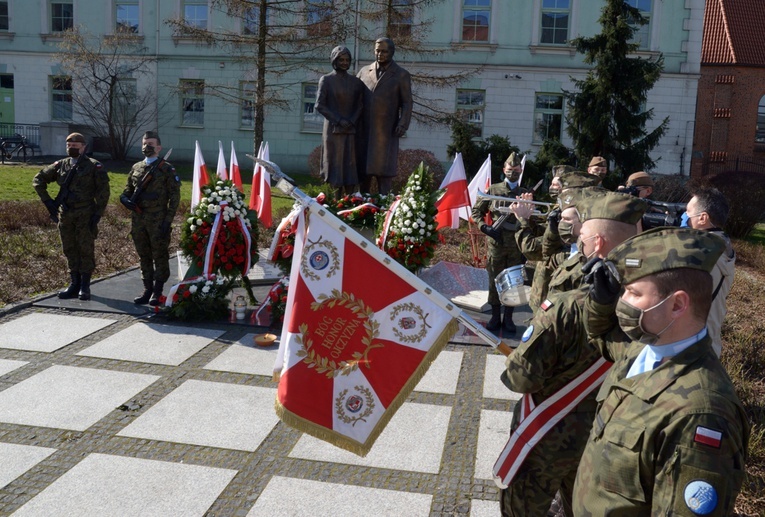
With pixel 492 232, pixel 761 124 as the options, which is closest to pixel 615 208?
pixel 492 232

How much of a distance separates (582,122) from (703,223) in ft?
43.5

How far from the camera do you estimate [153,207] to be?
8.69m

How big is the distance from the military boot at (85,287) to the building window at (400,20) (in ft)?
53.5

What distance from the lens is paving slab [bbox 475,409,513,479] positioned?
496 cm

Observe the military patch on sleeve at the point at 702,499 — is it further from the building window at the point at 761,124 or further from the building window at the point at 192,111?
the building window at the point at 761,124

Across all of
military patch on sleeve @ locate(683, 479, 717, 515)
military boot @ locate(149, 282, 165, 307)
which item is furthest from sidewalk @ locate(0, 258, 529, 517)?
military patch on sleeve @ locate(683, 479, 717, 515)

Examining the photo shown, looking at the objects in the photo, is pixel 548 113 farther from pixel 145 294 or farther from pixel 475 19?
pixel 145 294

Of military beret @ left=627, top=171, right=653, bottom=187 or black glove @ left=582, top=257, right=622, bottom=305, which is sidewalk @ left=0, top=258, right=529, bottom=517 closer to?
black glove @ left=582, top=257, right=622, bottom=305

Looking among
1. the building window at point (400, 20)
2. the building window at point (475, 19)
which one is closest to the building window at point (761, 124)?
the building window at point (475, 19)

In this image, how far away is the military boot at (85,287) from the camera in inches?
352

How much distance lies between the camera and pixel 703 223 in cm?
500

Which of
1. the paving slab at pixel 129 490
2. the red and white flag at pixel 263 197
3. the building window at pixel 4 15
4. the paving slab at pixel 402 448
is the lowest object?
the paving slab at pixel 129 490

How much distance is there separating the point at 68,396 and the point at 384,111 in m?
5.11

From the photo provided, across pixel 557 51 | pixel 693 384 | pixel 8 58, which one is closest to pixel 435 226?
pixel 693 384
